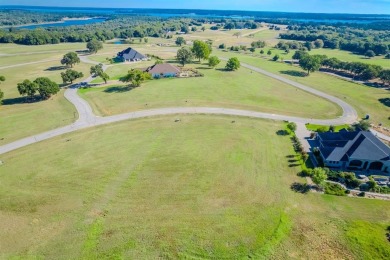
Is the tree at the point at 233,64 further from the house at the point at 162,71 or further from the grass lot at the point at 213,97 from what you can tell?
the house at the point at 162,71

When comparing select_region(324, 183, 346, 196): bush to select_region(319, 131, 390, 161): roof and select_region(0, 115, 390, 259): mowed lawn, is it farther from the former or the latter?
select_region(319, 131, 390, 161): roof

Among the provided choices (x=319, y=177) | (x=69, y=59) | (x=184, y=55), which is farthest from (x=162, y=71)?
(x=319, y=177)

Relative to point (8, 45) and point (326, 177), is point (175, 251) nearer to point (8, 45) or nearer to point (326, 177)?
point (326, 177)

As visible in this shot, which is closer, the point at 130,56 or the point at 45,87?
the point at 45,87

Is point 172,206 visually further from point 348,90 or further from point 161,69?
point 348,90

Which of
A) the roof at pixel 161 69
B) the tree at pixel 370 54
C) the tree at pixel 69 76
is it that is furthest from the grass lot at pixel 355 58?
the tree at pixel 69 76

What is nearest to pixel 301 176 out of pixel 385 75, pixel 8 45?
pixel 385 75
